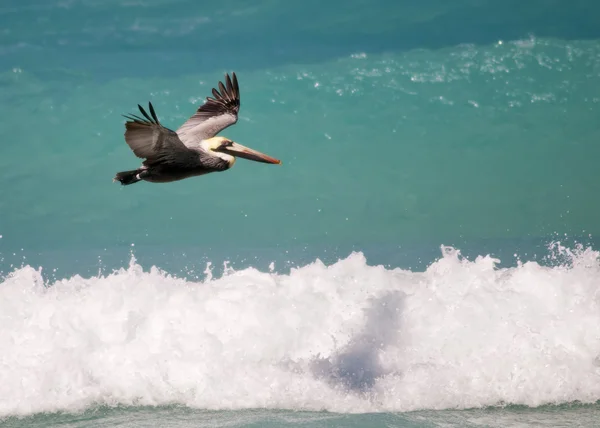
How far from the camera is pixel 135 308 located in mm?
12172

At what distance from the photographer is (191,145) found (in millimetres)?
9461

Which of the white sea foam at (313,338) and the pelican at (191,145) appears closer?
the pelican at (191,145)

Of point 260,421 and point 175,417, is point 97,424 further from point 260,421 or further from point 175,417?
point 260,421

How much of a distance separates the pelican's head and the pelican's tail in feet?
3.29

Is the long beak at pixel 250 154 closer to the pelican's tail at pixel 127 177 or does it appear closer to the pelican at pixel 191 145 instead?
the pelican at pixel 191 145

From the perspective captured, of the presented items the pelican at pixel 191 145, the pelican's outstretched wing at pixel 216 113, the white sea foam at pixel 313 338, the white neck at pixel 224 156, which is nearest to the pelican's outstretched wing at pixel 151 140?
the pelican at pixel 191 145

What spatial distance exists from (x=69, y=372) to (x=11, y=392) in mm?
828

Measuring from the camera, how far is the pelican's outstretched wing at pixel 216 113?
10.3 m

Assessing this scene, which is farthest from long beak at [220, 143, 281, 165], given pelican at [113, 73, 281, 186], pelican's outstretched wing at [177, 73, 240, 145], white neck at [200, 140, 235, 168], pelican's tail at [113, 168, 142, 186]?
pelican's tail at [113, 168, 142, 186]

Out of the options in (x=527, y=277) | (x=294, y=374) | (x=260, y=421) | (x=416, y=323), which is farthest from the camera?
(x=527, y=277)

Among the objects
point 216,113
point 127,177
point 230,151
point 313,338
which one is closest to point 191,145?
point 230,151

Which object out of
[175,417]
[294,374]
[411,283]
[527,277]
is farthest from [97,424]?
[527,277]

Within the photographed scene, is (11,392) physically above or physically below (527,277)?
below

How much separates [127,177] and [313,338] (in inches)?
160
